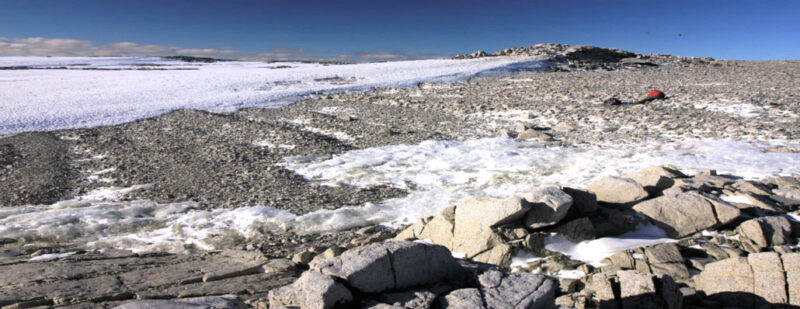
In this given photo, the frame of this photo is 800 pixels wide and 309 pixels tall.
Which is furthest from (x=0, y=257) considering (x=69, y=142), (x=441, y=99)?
(x=441, y=99)

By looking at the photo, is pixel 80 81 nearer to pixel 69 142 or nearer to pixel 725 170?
pixel 69 142

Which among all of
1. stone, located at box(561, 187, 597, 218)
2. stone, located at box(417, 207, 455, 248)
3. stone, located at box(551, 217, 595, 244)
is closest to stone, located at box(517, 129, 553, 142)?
stone, located at box(561, 187, 597, 218)

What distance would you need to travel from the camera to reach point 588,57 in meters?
36.6

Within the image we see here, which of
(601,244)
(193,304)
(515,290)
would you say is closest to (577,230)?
(601,244)

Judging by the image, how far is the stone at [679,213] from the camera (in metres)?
5.68

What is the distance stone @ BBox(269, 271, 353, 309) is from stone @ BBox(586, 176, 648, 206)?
449cm

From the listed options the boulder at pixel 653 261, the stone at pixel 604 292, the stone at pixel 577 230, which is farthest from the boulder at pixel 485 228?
the stone at pixel 604 292

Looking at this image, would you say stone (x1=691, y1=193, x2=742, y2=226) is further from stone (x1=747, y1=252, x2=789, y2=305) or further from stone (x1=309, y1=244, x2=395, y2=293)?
stone (x1=309, y1=244, x2=395, y2=293)

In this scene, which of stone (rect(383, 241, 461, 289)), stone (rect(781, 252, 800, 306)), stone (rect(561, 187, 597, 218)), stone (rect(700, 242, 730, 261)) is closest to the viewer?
stone (rect(383, 241, 461, 289))

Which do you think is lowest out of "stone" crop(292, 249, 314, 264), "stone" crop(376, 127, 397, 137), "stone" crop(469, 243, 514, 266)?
"stone" crop(292, 249, 314, 264)

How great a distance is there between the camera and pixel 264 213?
23.4ft

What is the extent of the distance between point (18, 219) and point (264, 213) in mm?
3512

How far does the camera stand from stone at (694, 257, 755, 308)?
409 cm

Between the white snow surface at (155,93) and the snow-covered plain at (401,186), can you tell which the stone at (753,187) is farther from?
the white snow surface at (155,93)
